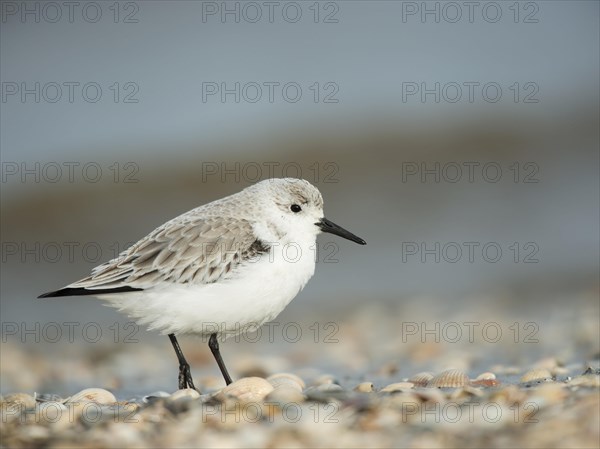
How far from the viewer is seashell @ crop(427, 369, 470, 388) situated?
5243 millimetres

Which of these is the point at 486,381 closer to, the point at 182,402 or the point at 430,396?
the point at 430,396

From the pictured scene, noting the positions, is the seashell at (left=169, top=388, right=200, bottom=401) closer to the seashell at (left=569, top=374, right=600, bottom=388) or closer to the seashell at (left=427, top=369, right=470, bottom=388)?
the seashell at (left=427, top=369, right=470, bottom=388)

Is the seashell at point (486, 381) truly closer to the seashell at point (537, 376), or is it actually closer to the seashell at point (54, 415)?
the seashell at point (537, 376)

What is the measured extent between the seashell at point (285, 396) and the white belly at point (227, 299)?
0.94m

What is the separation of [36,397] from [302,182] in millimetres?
2323

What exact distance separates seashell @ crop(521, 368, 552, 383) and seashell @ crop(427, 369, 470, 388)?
368 mm

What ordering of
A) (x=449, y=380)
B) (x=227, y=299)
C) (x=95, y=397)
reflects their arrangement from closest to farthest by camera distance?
(x=449, y=380)
(x=95, y=397)
(x=227, y=299)

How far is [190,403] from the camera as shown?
4.66 meters

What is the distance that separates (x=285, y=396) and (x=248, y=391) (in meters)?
0.27

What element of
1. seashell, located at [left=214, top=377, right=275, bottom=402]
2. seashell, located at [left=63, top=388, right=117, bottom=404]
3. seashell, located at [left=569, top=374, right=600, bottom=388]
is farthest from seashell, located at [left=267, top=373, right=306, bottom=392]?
seashell, located at [left=569, top=374, right=600, bottom=388]

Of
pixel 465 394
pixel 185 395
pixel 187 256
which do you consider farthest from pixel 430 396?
pixel 187 256

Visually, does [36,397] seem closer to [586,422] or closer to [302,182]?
[302,182]

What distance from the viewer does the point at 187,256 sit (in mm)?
5773

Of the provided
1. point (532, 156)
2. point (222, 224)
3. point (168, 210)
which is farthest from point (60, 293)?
point (532, 156)
